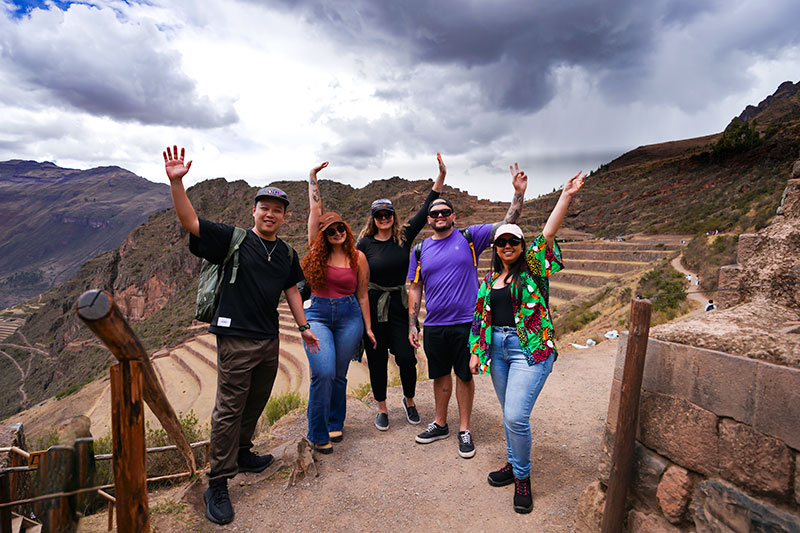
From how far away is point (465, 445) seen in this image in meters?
3.70

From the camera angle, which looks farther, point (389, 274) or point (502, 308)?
point (389, 274)

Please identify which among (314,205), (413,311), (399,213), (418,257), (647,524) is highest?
(399,213)

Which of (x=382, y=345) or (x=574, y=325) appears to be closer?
(x=382, y=345)

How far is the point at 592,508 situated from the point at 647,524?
360 millimetres

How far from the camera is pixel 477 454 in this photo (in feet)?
12.3

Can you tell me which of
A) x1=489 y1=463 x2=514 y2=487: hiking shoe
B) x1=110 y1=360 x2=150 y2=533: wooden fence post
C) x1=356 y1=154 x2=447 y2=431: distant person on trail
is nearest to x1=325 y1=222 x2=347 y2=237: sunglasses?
x1=356 y1=154 x2=447 y2=431: distant person on trail

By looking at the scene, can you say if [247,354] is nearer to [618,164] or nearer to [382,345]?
[382,345]

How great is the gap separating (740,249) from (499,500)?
2696 millimetres

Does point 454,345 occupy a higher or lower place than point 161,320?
higher

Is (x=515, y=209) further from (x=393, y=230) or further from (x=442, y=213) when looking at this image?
(x=393, y=230)

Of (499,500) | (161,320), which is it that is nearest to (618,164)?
(161,320)

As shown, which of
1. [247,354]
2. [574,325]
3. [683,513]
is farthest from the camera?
[574,325]

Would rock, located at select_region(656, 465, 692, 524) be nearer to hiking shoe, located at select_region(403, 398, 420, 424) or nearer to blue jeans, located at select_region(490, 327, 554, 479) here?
blue jeans, located at select_region(490, 327, 554, 479)

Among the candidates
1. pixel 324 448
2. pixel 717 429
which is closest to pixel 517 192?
pixel 717 429
